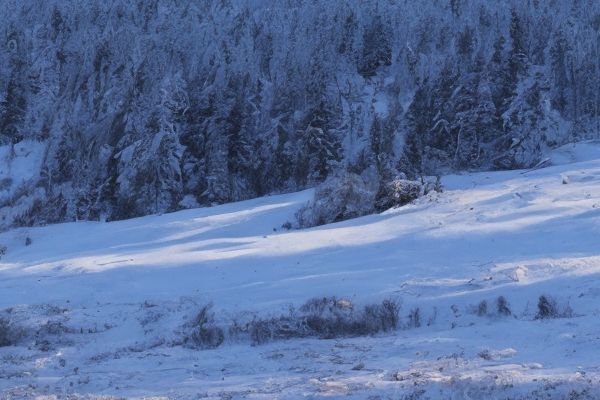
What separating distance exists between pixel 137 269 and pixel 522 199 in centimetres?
960

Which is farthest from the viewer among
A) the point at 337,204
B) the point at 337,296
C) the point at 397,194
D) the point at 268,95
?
the point at 268,95

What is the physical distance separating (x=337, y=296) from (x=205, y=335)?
89.7 inches

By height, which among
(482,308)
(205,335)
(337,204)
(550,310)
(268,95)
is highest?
(268,95)

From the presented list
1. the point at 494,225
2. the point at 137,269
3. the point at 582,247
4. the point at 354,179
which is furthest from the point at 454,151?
the point at 137,269

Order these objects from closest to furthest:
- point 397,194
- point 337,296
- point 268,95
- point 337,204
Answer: point 337,296, point 397,194, point 337,204, point 268,95

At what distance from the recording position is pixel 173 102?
2947cm

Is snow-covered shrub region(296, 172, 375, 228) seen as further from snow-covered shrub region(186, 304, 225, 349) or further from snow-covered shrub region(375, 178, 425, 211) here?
snow-covered shrub region(186, 304, 225, 349)

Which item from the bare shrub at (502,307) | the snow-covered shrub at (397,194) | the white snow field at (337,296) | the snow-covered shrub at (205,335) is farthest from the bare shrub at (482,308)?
the snow-covered shrub at (397,194)

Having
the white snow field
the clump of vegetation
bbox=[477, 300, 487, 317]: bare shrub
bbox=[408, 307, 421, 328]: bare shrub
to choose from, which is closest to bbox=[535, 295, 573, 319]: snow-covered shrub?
the white snow field

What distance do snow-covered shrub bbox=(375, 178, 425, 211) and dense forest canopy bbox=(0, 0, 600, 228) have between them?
643 centimetres

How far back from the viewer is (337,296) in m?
10.5

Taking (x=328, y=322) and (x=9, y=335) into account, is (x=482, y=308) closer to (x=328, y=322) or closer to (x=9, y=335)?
(x=328, y=322)

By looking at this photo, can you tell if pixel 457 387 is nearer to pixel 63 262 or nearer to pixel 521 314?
pixel 521 314

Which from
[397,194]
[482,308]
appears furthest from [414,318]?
[397,194]
